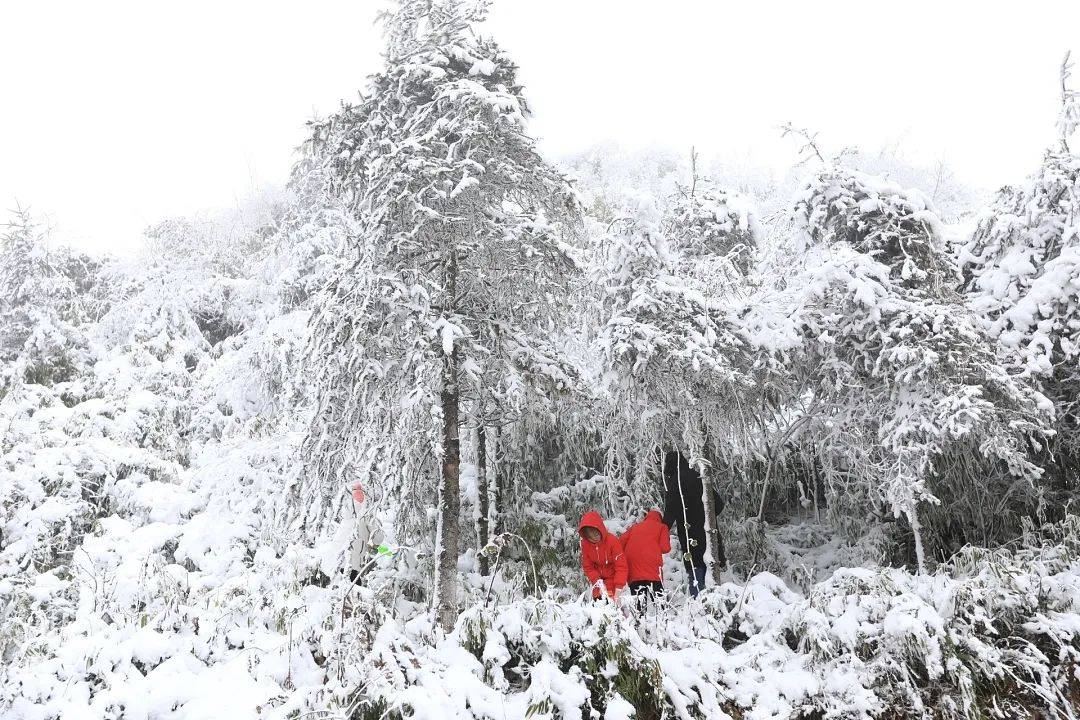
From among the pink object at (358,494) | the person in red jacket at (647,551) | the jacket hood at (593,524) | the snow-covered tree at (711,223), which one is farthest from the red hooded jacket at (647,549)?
the snow-covered tree at (711,223)

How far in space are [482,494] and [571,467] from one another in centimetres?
263

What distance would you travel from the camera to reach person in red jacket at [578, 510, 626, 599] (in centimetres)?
684

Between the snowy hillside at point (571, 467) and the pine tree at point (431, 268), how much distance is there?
0.04m

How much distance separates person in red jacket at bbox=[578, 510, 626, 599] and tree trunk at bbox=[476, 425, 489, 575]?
260cm

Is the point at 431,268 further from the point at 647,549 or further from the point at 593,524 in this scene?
the point at 647,549

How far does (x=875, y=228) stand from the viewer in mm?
7797

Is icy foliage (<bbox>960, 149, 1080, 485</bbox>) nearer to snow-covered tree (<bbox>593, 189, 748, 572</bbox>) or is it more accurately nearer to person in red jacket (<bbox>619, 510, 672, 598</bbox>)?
snow-covered tree (<bbox>593, 189, 748, 572</bbox>)

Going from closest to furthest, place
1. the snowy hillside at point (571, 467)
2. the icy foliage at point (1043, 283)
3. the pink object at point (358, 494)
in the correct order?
the snowy hillside at point (571, 467) < the pink object at point (358, 494) < the icy foliage at point (1043, 283)

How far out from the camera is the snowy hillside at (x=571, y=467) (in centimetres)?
412

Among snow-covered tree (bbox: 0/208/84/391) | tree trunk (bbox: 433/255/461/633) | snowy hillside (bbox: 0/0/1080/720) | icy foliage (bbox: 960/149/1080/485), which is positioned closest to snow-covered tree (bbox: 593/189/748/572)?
snowy hillside (bbox: 0/0/1080/720)

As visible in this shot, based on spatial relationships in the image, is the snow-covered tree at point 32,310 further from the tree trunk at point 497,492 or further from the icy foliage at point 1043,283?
the icy foliage at point 1043,283

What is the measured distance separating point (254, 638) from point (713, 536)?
5.85 meters

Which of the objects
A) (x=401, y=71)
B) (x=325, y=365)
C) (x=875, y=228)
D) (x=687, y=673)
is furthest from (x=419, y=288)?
(x=875, y=228)

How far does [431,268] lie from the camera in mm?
7383
